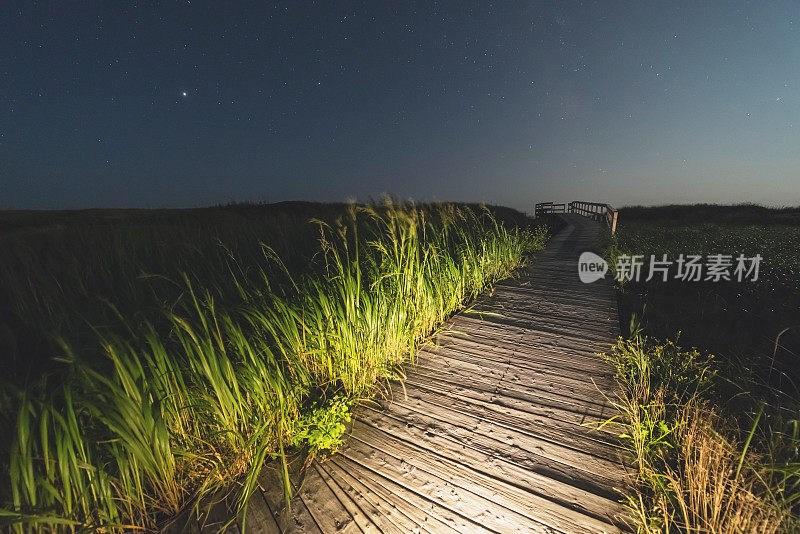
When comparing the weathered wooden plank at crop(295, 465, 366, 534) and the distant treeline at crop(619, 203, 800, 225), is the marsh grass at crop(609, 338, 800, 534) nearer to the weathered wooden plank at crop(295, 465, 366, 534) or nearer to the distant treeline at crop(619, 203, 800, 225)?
the weathered wooden plank at crop(295, 465, 366, 534)

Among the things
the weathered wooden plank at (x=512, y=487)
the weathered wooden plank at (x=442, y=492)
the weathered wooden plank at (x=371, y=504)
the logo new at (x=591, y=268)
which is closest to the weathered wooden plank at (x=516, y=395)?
the weathered wooden plank at (x=512, y=487)

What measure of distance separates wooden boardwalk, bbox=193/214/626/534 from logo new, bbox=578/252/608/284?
3287 millimetres

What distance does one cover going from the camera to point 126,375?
1461 mm

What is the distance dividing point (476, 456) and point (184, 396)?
176 centimetres

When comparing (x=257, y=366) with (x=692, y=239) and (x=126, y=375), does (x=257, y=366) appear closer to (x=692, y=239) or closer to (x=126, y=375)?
(x=126, y=375)

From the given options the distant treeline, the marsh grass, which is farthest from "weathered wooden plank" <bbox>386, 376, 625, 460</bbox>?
the distant treeline

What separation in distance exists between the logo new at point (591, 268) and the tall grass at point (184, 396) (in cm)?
462

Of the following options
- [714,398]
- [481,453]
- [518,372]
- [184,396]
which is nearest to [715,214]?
[714,398]

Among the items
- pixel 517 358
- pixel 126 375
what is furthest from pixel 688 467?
pixel 126 375

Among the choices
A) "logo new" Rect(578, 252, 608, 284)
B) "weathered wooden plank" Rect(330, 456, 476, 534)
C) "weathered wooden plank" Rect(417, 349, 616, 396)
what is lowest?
"weathered wooden plank" Rect(330, 456, 476, 534)

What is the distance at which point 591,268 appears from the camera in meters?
6.92

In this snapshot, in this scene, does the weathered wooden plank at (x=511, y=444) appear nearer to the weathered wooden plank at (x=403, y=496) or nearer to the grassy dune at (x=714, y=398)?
the grassy dune at (x=714, y=398)

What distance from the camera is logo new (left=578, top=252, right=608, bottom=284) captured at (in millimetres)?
6199

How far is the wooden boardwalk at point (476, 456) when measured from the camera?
1535 millimetres
